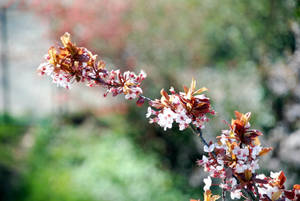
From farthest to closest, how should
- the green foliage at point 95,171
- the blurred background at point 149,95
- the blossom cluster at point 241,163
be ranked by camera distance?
the blurred background at point 149,95 < the green foliage at point 95,171 < the blossom cluster at point 241,163

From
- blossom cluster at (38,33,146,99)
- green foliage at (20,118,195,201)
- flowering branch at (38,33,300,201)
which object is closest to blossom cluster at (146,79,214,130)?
flowering branch at (38,33,300,201)

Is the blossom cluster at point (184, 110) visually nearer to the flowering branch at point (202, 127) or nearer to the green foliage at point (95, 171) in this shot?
the flowering branch at point (202, 127)

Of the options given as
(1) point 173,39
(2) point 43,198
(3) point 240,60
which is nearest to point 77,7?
(1) point 173,39

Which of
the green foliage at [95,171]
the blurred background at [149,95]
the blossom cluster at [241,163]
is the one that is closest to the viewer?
the blossom cluster at [241,163]

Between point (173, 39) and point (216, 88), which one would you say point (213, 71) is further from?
point (173, 39)

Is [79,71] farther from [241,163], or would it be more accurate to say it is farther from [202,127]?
[241,163]

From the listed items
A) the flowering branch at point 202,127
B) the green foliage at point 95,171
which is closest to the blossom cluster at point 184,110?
the flowering branch at point 202,127

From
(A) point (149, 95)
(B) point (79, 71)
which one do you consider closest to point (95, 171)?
(A) point (149, 95)
